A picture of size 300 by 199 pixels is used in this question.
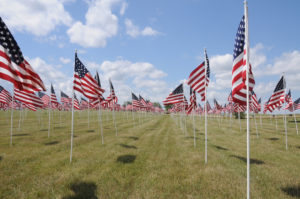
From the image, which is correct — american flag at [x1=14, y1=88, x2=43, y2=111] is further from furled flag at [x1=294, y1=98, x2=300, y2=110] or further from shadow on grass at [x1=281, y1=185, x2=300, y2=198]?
furled flag at [x1=294, y1=98, x2=300, y2=110]

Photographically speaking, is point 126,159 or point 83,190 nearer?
point 83,190

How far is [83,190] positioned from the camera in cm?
695

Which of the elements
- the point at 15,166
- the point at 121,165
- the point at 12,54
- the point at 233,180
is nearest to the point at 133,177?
the point at 121,165

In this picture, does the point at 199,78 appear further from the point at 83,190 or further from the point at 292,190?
the point at 83,190

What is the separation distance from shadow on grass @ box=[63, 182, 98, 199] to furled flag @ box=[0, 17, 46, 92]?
4742 millimetres

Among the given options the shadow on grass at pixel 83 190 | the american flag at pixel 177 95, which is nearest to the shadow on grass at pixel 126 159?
the shadow on grass at pixel 83 190

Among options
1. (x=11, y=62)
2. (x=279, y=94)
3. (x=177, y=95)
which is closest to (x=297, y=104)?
(x=279, y=94)

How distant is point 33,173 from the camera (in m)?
8.72

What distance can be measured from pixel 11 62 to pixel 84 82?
17.5ft

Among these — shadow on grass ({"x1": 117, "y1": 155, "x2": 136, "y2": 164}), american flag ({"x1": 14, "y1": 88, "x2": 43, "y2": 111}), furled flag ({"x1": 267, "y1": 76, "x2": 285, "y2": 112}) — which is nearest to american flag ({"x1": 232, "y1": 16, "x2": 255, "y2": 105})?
shadow on grass ({"x1": 117, "y1": 155, "x2": 136, "y2": 164})

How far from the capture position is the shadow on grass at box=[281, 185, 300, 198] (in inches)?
269

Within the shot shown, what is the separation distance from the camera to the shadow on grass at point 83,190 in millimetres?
6500

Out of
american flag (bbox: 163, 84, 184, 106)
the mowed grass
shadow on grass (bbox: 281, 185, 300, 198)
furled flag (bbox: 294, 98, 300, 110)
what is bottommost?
shadow on grass (bbox: 281, 185, 300, 198)

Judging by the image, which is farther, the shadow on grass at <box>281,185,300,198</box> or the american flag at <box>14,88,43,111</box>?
the american flag at <box>14,88,43,111</box>
